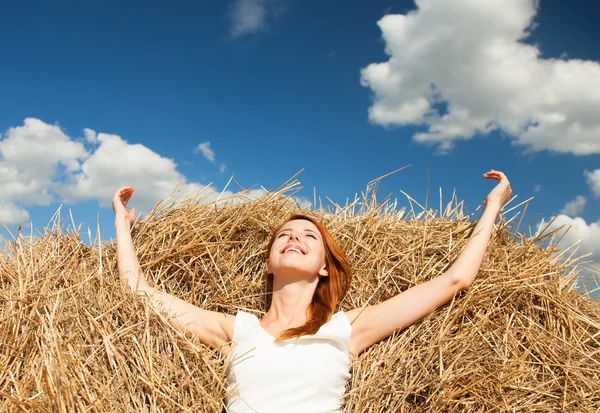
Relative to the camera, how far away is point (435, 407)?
2.43m

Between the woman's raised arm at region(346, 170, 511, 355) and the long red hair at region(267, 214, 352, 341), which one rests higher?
the long red hair at region(267, 214, 352, 341)

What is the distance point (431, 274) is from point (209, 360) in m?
1.39

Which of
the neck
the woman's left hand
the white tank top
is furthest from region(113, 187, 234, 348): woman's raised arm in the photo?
the woman's left hand

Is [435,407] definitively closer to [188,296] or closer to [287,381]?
[287,381]

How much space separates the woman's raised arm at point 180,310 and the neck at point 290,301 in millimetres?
268

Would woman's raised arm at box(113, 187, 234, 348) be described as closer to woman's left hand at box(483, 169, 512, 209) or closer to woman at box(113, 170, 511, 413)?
woman at box(113, 170, 511, 413)

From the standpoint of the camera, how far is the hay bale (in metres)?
2.39

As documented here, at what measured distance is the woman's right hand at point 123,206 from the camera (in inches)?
127

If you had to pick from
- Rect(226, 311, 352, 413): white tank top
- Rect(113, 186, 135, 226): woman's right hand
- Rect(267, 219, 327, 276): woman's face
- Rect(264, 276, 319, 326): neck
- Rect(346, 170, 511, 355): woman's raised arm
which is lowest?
Rect(226, 311, 352, 413): white tank top

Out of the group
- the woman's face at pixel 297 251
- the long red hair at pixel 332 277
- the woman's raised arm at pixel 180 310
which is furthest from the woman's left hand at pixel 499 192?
the woman's raised arm at pixel 180 310

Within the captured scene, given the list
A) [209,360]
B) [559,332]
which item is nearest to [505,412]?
[559,332]

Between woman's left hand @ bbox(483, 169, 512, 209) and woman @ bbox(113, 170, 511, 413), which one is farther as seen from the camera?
woman's left hand @ bbox(483, 169, 512, 209)

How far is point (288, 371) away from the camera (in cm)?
252

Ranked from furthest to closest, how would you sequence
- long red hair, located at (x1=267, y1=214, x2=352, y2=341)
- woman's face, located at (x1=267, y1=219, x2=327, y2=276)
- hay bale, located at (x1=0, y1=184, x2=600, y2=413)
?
long red hair, located at (x1=267, y1=214, x2=352, y2=341)
woman's face, located at (x1=267, y1=219, x2=327, y2=276)
hay bale, located at (x1=0, y1=184, x2=600, y2=413)
